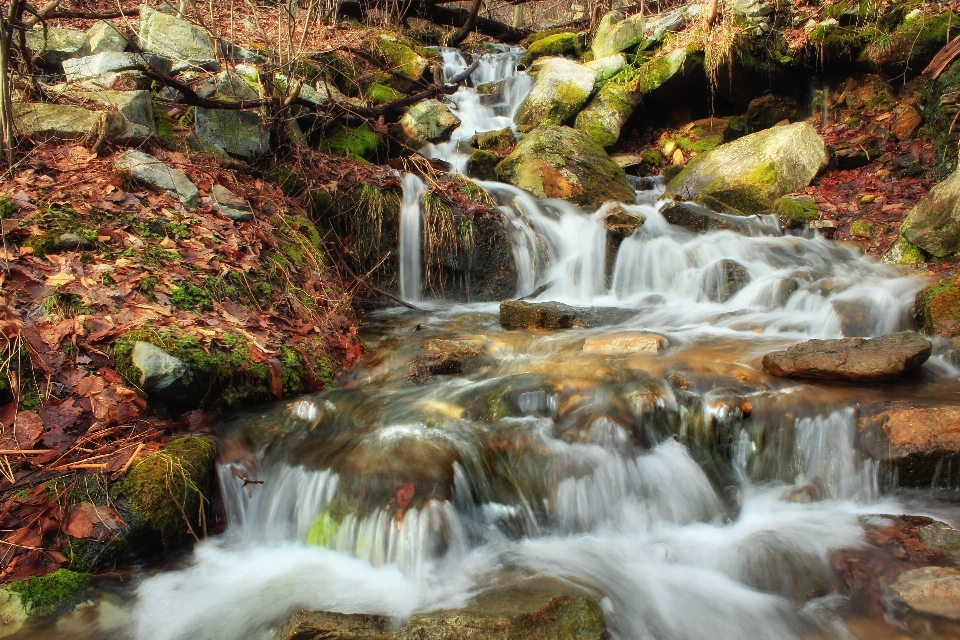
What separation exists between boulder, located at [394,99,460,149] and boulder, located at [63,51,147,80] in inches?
159

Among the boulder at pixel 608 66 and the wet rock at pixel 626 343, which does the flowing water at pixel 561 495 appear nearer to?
the wet rock at pixel 626 343

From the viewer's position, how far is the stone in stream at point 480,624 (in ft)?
8.27

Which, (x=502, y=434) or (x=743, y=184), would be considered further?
(x=743, y=184)

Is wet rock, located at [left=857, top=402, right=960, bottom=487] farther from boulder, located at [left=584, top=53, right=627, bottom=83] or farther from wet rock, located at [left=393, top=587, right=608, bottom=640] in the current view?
boulder, located at [left=584, top=53, right=627, bottom=83]

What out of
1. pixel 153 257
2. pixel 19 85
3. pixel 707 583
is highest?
pixel 19 85

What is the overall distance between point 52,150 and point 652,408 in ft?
17.6

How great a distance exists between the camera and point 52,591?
2.73 m

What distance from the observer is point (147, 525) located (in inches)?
123

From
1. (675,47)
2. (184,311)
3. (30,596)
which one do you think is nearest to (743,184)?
(675,47)

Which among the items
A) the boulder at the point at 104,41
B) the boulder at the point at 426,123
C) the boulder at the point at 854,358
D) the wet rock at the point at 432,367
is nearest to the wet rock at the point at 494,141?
the boulder at the point at 426,123

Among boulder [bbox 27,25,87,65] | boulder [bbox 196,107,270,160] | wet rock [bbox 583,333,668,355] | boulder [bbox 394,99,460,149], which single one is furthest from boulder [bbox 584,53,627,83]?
boulder [bbox 27,25,87,65]

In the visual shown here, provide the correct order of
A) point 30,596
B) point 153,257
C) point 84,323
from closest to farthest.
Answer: point 30,596
point 84,323
point 153,257

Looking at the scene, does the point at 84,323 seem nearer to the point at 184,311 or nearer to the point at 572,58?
the point at 184,311

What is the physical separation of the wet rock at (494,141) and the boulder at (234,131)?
4.79 meters
